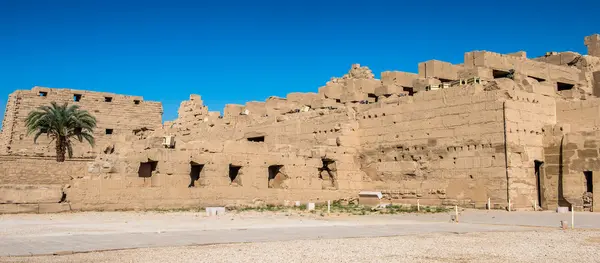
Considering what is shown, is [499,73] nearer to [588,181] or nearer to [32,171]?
[588,181]

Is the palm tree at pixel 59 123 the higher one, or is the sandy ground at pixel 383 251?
the palm tree at pixel 59 123

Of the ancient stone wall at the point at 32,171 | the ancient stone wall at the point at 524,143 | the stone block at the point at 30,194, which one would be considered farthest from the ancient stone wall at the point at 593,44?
the stone block at the point at 30,194

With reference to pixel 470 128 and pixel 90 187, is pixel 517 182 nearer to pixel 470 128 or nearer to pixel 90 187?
pixel 470 128

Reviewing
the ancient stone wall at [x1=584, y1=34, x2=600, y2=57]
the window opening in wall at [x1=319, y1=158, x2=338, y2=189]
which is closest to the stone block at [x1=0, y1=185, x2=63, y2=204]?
the window opening in wall at [x1=319, y1=158, x2=338, y2=189]

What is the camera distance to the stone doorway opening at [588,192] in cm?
1642

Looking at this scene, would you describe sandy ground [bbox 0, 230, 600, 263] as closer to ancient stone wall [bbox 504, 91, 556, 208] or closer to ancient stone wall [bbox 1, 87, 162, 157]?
ancient stone wall [bbox 504, 91, 556, 208]

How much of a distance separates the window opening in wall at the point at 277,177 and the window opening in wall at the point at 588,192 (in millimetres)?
8790

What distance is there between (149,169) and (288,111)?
1062 centimetres

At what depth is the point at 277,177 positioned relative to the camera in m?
19.1

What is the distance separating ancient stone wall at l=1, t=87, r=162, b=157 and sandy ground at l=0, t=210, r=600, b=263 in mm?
24909

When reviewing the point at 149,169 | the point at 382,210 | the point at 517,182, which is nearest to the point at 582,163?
the point at 517,182

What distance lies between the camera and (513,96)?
17406mm

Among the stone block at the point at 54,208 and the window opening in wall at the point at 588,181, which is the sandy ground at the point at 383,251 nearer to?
the stone block at the point at 54,208

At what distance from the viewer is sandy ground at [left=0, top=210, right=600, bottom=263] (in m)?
6.79
